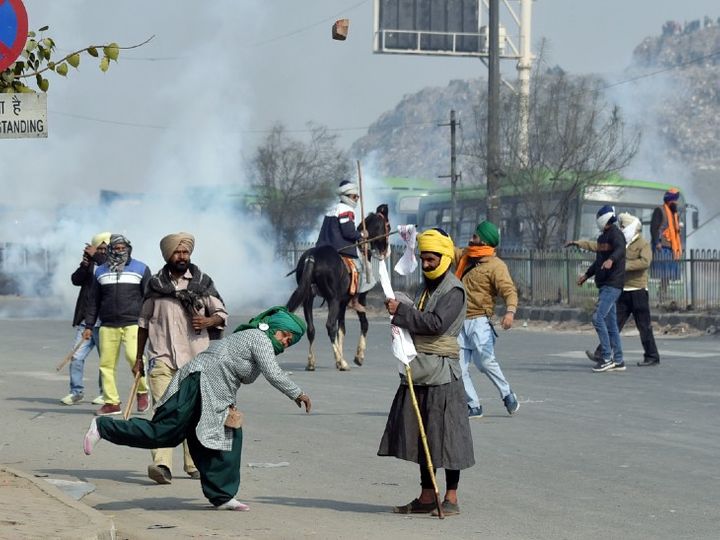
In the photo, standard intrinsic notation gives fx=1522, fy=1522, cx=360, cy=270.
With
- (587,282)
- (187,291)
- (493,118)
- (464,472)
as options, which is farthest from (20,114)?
(587,282)

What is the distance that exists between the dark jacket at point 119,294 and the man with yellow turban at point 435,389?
4.93 m

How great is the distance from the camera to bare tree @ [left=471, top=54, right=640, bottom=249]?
35688mm

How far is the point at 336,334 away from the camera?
18359mm

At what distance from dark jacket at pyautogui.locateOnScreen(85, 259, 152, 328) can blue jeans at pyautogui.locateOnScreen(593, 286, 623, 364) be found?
6.17m

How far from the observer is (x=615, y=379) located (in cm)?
1656

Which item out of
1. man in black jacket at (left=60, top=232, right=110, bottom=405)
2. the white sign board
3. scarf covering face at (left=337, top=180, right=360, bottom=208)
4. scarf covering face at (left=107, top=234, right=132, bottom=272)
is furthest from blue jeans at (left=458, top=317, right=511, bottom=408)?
scarf covering face at (left=337, top=180, right=360, bottom=208)

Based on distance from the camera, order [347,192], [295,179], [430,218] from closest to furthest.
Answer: [347,192] < [430,218] < [295,179]

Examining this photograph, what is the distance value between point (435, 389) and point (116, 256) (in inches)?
207

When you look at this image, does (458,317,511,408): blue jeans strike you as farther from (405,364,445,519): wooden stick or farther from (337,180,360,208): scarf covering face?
(337,180,360,208): scarf covering face

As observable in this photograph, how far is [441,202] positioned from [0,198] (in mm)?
15993

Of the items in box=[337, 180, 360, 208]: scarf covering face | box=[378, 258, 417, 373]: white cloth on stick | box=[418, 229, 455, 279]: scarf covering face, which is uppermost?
box=[337, 180, 360, 208]: scarf covering face

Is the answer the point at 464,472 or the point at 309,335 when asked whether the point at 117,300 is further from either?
the point at 309,335

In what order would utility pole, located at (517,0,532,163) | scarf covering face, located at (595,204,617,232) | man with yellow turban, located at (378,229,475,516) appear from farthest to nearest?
1. utility pole, located at (517,0,532,163)
2. scarf covering face, located at (595,204,617,232)
3. man with yellow turban, located at (378,229,475,516)

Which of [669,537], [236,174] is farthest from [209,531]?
[236,174]
